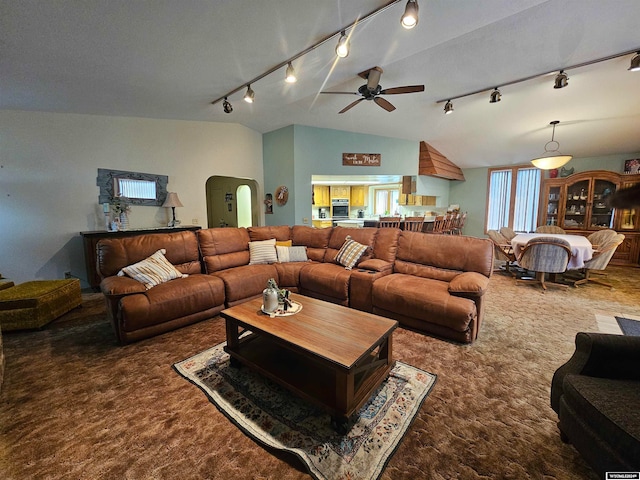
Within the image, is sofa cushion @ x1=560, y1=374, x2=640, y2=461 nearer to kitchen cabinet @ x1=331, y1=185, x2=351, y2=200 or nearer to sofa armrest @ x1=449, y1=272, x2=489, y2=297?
sofa armrest @ x1=449, y1=272, x2=489, y2=297

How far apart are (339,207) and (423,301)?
6370 millimetres

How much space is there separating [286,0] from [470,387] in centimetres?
315

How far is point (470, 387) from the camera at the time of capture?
1.86 metres

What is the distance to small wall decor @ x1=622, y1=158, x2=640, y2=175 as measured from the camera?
17.2 feet

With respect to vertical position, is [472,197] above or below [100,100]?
below

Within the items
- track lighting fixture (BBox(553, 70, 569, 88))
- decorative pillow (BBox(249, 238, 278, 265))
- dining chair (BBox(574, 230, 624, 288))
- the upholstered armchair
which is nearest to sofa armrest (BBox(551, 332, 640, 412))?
the upholstered armchair

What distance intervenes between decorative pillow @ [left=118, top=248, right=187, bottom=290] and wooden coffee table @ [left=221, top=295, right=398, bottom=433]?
1.30 metres

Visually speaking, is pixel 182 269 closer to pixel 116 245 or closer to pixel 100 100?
pixel 116 245

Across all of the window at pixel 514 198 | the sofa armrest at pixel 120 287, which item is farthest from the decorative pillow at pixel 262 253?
the window at pixel 514 198

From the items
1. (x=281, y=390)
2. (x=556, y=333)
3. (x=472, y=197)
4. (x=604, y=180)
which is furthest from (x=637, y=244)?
(x=281, y=390)

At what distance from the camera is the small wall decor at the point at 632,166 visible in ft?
17.2

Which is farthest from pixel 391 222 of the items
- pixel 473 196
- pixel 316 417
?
→ pixel 316 417

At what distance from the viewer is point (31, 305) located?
8.68 feet

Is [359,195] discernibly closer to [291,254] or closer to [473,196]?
[473,196]
